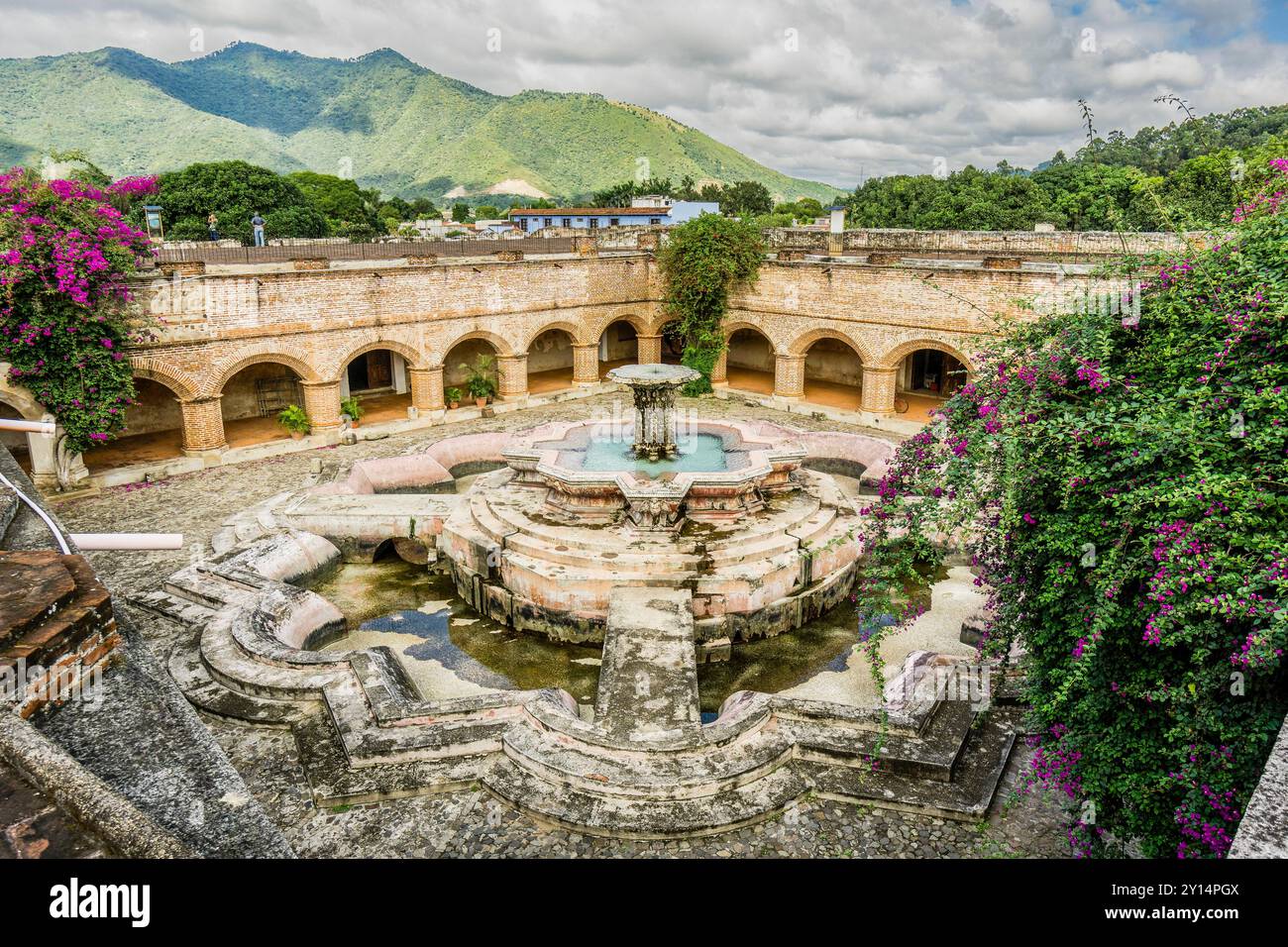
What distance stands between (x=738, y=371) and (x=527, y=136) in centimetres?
8720

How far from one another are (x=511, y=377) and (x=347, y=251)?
257 inches

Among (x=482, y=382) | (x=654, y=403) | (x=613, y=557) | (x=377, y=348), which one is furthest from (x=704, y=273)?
(x=613, y=557)

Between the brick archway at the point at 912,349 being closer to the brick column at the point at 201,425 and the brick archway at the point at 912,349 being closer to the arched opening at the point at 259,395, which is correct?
the arched opening at the point at 259,395

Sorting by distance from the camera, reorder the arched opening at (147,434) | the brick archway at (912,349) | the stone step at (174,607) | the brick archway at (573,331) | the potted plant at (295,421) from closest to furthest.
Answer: the stone step at (174,607) < the arched opening at (147,434) < the potted plant at (295,421) < the brick archway at (912,349) < the brick archway at (573,331)

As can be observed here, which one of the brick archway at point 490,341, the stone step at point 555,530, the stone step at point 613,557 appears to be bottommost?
the stone step at point 613,557

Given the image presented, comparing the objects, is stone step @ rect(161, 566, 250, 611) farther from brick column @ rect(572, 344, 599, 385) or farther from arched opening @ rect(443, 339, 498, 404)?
brick column @ rect(572, 344, 599, 385)

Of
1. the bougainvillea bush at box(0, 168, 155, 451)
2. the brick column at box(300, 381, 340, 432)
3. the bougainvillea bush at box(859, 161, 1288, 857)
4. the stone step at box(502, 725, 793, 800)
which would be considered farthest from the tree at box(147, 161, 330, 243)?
the bougainvillea bush at box(859, 161, 1288, 857)

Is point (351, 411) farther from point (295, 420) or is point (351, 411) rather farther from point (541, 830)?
point (541, 830)

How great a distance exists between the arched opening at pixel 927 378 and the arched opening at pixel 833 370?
130 cm

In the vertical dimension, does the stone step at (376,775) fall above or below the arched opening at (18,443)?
below

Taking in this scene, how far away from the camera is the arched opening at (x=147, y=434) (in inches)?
604

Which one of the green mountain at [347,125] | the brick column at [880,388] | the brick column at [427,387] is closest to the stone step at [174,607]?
the brick column at [427,387]

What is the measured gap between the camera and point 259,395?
19125 millimetres

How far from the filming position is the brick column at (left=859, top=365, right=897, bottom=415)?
60.4 feet
